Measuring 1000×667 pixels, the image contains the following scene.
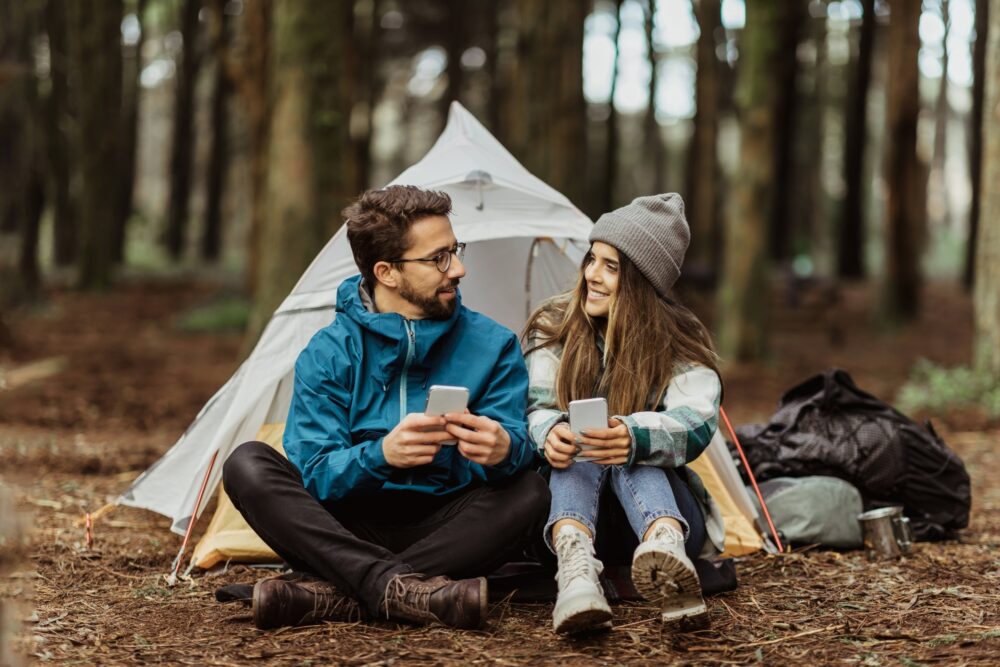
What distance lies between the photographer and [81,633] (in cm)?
337

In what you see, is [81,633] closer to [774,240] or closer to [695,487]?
[695,487]

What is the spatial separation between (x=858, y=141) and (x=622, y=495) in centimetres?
1388

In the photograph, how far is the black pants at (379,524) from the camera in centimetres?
334

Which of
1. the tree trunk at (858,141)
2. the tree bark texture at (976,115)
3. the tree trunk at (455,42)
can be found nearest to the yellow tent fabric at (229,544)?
the tree bark texture at (976,115)

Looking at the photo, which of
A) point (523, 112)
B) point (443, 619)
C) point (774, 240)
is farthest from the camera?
point (774, 240)

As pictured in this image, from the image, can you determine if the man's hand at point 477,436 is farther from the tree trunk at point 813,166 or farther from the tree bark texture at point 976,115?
the tree trunk at point 813,166

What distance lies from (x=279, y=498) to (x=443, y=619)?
61cm

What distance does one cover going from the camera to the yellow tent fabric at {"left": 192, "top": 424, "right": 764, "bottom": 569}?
14.0 feet

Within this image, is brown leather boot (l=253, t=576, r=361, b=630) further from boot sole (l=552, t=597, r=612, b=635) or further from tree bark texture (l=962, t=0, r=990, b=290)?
tree bark texture (l=962, t=0, r=990, b=290)

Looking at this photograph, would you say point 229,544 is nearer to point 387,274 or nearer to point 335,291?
point 335,291

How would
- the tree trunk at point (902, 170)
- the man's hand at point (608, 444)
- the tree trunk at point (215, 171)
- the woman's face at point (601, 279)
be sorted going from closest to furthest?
1. the man's hand at point (608, 444)
2. the woman's face at point (601, 279)
3. the tree trunk at point (902, 170)
4. the tree trunk at point (215, 171)

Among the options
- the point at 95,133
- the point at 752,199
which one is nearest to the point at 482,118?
the point at 95,133

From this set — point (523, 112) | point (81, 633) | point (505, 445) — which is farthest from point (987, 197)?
point (523, 112)

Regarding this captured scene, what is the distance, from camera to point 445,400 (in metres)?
3.20
